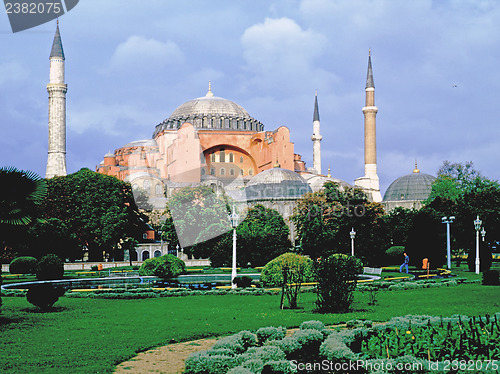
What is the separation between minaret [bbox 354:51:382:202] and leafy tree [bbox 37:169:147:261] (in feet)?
83.2

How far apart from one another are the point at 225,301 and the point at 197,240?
23332 mm

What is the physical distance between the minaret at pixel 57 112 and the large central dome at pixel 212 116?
16.7 metres

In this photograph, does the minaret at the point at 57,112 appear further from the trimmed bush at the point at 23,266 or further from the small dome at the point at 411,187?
the small dome at the point at 411,187

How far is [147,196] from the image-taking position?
175 feet

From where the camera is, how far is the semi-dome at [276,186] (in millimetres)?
48094

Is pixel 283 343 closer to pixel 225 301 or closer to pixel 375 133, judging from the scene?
pixel 225 301

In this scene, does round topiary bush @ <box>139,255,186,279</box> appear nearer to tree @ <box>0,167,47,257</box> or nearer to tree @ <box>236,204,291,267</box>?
tree @ <box>236,204,291,267</box>

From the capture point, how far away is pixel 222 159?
6203 cm

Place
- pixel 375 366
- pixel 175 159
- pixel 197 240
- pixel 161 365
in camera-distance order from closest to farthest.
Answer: pixel 375 366 → pixel 161 365 → pixel 197 240 → pixel 175 159

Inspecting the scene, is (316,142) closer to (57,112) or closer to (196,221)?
(57,112)

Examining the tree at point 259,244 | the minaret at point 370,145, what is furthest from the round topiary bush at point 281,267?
the minaret at point 370,145

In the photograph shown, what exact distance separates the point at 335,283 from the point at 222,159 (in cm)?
5079

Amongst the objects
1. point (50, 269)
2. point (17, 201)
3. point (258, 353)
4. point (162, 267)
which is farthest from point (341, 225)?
point (258, 353)

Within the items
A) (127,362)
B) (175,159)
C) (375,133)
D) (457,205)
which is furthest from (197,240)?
(127,362)
